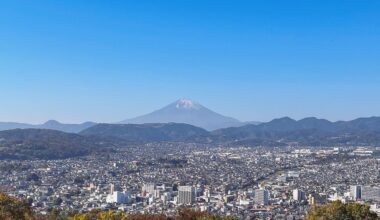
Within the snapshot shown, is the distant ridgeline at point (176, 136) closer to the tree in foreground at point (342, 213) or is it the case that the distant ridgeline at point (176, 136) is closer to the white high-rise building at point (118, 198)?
the white high-rise building at point (118, 198)

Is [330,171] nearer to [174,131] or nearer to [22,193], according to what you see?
[22,193]

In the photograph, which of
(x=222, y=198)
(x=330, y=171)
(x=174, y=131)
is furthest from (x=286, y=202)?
(x=174, y=131)

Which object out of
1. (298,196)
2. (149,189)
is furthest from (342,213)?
(149,189)

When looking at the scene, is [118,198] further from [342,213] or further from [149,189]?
[342,213]

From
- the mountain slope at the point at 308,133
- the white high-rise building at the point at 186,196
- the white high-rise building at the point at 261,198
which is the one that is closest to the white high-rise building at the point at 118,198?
the white high-rise building at the point at 186,196

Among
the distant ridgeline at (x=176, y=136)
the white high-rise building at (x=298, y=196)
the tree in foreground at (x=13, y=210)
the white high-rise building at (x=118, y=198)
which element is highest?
the distant ridgeline at (x=176, y=136)

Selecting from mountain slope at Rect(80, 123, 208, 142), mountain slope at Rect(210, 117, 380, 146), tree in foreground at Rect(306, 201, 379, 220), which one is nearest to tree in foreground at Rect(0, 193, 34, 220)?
tree in foreground at Rect(306, 201, 379, 220)
